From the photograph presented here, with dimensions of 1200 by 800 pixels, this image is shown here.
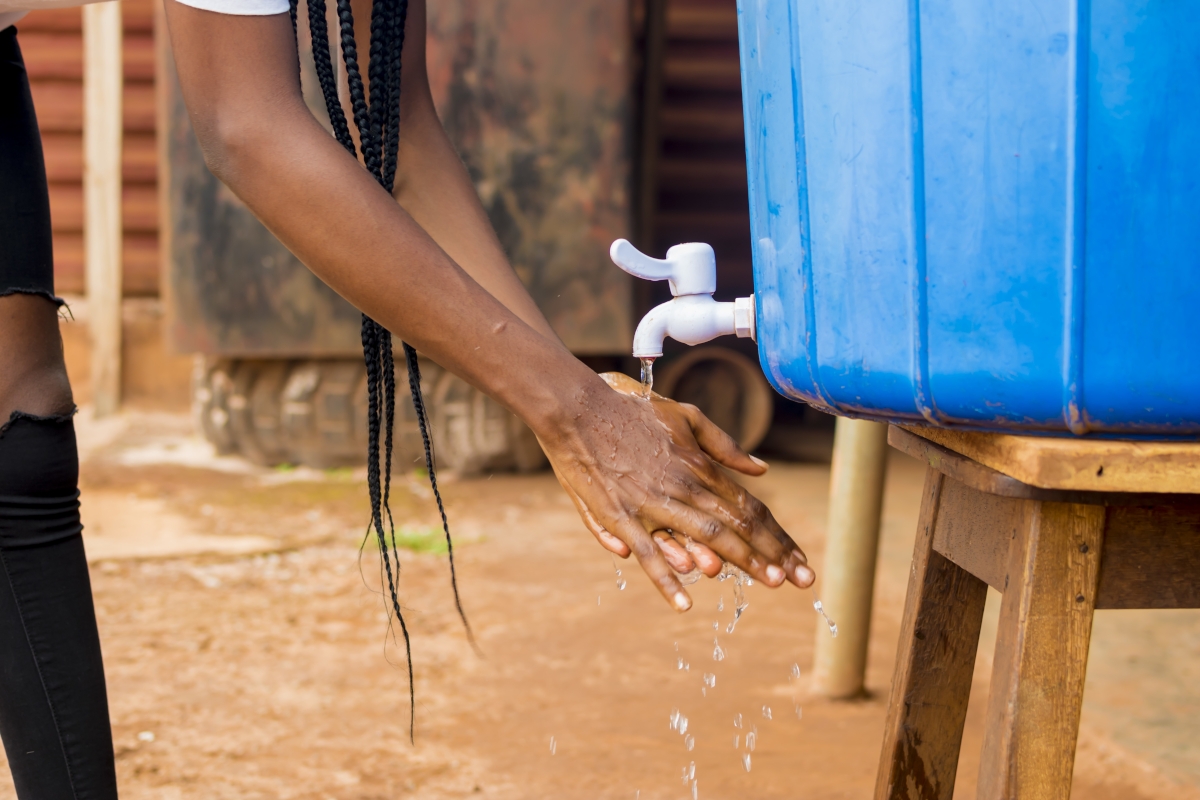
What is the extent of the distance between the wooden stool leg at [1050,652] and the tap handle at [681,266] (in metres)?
0.40

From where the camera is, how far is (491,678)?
2.23 m

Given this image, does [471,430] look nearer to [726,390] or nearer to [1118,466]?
[726,390]

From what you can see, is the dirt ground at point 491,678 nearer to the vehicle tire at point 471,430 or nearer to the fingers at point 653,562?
the vehicle tire at point 471,430

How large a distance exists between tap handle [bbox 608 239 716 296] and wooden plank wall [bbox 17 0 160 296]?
16.4 ft

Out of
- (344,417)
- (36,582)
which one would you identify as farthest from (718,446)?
(344,417)

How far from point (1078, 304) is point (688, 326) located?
0.42 metres

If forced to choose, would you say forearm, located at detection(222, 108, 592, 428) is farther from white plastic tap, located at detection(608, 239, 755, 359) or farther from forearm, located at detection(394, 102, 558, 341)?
forearm, located at detection(394, 102, 558, 341)

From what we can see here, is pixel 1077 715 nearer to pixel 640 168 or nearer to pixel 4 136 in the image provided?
pixel 4 136

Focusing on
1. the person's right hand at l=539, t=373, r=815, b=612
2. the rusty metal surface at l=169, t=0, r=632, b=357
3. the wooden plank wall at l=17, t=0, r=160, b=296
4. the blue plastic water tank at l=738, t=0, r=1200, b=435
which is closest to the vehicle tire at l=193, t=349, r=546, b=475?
the rusty metal surface at l=169, t=0, r=632, b=357

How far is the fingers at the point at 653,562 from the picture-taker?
91 centimetres

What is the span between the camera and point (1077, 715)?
0.91 metres

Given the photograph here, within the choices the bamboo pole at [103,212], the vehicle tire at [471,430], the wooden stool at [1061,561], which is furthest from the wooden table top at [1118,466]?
the bamboo pole at [103,212]

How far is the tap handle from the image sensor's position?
1.13m

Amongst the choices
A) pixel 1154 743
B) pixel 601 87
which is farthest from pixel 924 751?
pixel 601 87
